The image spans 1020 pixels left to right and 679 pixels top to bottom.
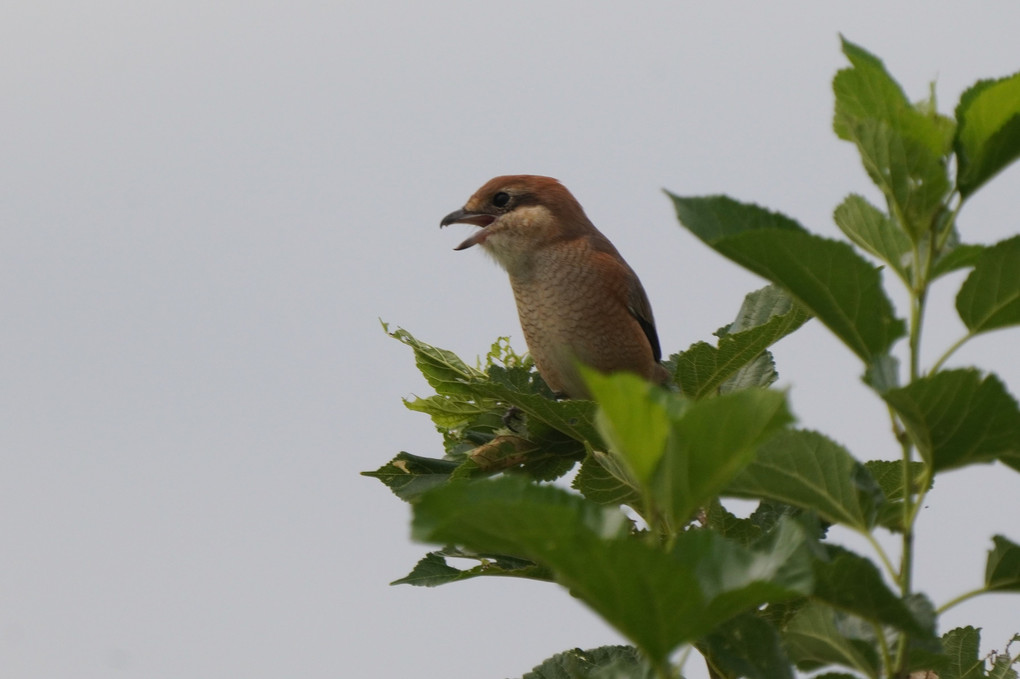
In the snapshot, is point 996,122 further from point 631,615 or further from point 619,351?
point 619,351

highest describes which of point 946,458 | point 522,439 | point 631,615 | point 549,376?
point 549,376

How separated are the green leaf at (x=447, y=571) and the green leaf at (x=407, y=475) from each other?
0.65ft

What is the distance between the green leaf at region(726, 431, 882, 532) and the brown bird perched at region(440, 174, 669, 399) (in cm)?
269

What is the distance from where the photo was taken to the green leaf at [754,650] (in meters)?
1.51

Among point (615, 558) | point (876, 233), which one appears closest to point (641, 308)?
point (876, 233)

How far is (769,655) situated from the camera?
1.52m

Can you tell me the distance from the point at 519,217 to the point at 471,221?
11.0 inches

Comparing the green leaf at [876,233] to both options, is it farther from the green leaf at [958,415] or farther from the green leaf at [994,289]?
the green leaf at [958,415]

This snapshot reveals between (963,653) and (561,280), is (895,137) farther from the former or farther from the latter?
(561,280)

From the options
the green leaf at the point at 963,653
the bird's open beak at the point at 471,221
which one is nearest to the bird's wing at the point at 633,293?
the bird's open beak at the point at 471,221

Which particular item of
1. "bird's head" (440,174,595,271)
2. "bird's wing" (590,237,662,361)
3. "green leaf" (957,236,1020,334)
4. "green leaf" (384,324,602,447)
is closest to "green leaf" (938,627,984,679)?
"green leaf" (957,236,1020,334)

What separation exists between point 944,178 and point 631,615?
83cm

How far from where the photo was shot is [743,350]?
273 cm

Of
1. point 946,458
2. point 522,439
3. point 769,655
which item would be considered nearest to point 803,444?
point 946,458
